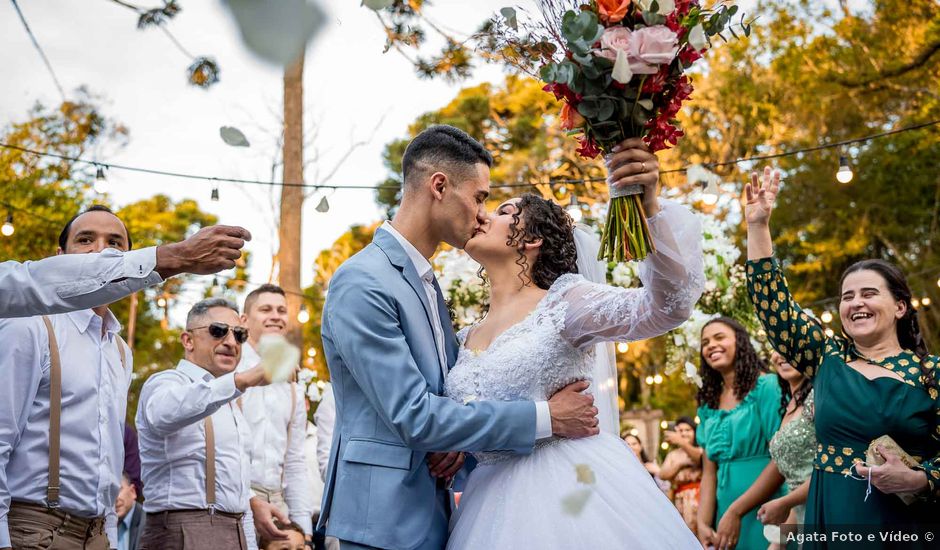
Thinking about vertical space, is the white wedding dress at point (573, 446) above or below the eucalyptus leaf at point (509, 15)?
below

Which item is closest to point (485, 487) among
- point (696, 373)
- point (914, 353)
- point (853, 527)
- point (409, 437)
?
point (409, 437)

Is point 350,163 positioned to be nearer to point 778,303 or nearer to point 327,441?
point 327,441

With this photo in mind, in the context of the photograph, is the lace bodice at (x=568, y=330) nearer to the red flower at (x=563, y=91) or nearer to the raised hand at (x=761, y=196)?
the red flower at (x=563, y=91)

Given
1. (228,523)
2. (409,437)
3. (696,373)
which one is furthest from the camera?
(696,373)

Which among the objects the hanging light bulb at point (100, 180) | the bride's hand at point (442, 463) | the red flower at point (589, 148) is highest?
the hanging light bulb at point (100, 180)

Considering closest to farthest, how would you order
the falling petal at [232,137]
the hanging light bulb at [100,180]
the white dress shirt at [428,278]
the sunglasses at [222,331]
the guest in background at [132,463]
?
the falling petal at [232,137], the white dress shirt at [428,278], the sunglasses at [222,331], the guest in background at [132,463], the hanging light bulb at [100,180]

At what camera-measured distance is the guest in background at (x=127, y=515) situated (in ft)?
16.8

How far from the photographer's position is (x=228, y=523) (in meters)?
4.20

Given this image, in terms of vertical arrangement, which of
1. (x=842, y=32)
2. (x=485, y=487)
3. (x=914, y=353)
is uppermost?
(x=842, y=32)

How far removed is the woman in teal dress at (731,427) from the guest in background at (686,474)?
116cm

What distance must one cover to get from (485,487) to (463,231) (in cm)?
93

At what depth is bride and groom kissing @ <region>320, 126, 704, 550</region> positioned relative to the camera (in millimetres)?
2607

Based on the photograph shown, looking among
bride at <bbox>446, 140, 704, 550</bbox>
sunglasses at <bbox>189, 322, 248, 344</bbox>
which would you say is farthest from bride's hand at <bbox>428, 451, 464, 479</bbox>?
sunglasses at <bbox>189, 322, 248, 344</bbox>

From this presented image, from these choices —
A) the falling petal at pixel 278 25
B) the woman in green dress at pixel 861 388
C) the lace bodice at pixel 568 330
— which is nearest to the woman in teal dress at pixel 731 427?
the woman in green dress at pixel 861 388
